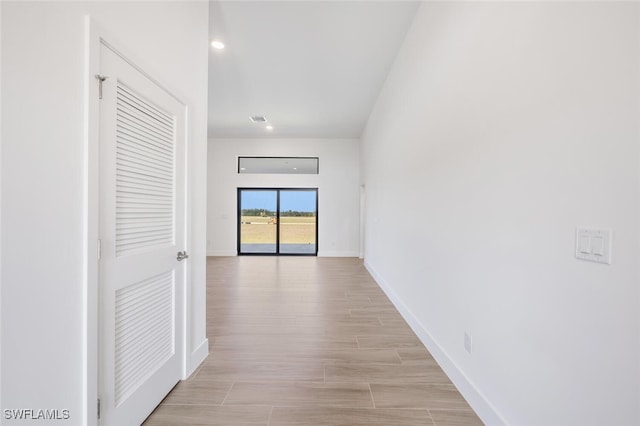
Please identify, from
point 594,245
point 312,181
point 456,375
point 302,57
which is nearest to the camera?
point 594,245

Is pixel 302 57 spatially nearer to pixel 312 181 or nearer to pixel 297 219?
pixel 312 181

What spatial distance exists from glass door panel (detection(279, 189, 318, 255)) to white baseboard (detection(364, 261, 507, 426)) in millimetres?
4768

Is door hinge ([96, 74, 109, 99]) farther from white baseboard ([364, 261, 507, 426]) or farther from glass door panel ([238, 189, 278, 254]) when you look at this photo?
glass door panel ([238, 189, 278, 254])

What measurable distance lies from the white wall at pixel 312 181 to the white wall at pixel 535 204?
524cm

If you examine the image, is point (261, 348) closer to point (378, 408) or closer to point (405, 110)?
point (378, 408)

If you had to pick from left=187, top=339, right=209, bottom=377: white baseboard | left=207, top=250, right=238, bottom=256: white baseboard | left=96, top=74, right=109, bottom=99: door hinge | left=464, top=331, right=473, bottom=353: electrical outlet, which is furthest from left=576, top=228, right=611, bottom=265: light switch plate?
left=207, top=250, right=238, bottom=256: white baseboard

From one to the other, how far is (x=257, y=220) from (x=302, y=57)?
5.03m

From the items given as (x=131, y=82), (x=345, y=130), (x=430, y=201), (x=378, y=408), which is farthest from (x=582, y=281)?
(x=345, y=130)

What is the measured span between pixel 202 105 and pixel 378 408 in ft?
8.22

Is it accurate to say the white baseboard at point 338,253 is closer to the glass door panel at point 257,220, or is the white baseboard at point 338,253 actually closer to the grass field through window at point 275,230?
the grass field through window at point 275,230

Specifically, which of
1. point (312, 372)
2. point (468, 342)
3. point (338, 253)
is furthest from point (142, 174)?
point (338, 253)

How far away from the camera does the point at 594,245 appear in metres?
0.98

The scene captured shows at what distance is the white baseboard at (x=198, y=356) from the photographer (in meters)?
2.08

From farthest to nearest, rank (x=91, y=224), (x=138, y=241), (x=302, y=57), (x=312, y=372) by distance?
1. (x=302, y=57)
2. (x=312, y=372)
3. (x=138, y=241)
4. (x=91, y=224)
